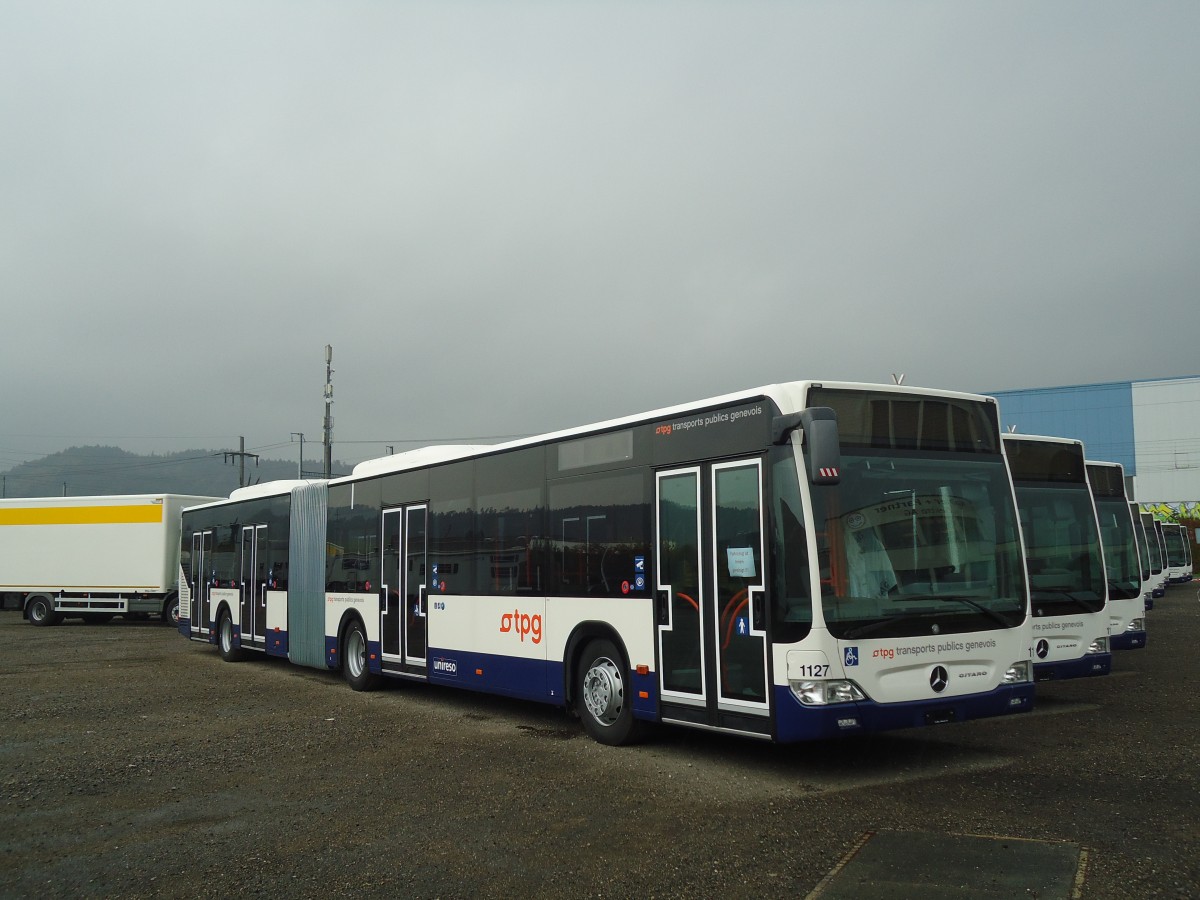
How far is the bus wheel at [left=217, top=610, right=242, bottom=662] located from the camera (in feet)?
64.5

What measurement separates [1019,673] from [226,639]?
16109 millimetres

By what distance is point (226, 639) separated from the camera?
20.0 meters

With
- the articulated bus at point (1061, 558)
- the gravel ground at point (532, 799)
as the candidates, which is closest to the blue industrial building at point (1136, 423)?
the articulated bus at point (1061, 558)

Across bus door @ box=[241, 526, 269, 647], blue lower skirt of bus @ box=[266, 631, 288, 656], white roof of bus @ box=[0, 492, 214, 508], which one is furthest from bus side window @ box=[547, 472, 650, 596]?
white roof of bus @ box=[0, 492, 214, 508]

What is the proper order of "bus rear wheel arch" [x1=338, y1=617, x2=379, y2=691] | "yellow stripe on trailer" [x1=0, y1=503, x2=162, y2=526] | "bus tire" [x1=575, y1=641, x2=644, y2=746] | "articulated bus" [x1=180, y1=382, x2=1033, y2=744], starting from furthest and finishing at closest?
"yellow stripe on trailer" [x1=0, y1=503, x2=162, y2=526]
"bus rear wheel arch" [x1=338, y1=617, x2=379, y2=691]
"bus tire" [x1=575, y1=641, x2=644, y2=746]
"articulated bus" [x1=180, y1=382, x2=1033, y2=744]

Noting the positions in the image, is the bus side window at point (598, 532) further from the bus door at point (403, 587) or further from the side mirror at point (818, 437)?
the bus door at point (403, 587)

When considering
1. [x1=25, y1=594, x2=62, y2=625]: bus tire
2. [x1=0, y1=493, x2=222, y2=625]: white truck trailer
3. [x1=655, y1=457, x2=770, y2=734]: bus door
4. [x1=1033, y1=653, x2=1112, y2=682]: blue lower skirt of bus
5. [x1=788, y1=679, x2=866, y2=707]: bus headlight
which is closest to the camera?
[x1=788, y1=679, x2=866, y2=707]: bus headlight

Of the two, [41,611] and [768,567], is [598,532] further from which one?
[41,611]

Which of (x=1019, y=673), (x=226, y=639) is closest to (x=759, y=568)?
(x=1019, y=673)

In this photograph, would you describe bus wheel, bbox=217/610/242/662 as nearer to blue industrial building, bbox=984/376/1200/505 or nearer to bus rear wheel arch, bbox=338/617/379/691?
bus rear wheel arch, bbox=338/617/379/691

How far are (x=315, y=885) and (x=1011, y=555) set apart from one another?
586 cm

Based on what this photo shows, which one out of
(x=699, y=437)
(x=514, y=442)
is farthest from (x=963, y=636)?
(x=514, y=442)

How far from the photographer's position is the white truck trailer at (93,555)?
29.3m

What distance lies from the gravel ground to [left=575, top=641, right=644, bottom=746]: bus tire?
0.30m
